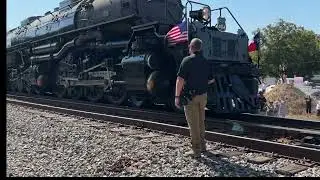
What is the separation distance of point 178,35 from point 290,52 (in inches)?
2428

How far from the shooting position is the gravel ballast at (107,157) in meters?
5.82

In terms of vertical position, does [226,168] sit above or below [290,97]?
below

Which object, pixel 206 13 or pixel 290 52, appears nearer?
pixel 206 13

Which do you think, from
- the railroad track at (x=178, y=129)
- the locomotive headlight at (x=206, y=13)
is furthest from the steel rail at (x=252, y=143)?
the locomotive headlight at (x=206, y=13)

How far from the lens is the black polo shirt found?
6.71m

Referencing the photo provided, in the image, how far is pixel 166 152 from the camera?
7.00 metres

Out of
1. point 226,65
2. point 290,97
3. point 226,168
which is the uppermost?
point 226,65

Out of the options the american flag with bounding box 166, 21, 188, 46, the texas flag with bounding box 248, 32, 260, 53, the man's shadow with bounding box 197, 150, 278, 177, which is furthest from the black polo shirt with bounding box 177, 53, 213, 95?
the texas flag with bounding box 248, 32, 260, 53

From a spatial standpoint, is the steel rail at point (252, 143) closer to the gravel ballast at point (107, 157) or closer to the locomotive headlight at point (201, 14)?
the gravel ballast at point (107, 157)

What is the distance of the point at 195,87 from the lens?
6.75 meters

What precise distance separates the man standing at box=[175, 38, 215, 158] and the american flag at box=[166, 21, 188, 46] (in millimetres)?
4219

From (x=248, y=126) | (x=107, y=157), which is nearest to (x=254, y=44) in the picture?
(x=248, y=126)

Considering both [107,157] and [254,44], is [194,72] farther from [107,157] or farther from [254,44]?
[254,44]

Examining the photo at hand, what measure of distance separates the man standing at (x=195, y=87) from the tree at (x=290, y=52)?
61118 millimetres
